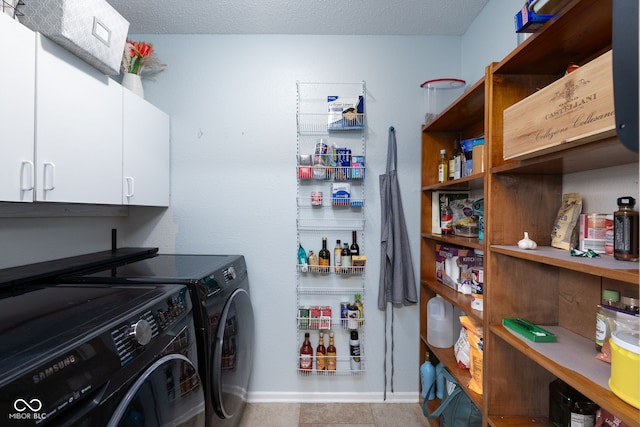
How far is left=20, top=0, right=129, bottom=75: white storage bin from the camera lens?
1138 millimetres

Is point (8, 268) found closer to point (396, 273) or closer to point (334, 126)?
point (334, 126)

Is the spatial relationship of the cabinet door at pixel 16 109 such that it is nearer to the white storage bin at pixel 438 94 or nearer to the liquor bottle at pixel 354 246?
the liquor bottle at pixel 354 246

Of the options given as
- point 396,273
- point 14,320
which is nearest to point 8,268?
point 14,320

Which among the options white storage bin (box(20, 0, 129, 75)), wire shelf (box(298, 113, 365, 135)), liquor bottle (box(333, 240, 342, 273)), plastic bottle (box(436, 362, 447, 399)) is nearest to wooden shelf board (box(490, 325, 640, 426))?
plastic bottle (box(436, 362, 447, 399))

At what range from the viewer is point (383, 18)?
1951 mm

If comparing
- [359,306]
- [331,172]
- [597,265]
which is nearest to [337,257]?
[359,306]

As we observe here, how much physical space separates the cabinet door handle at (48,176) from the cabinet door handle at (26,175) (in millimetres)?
49

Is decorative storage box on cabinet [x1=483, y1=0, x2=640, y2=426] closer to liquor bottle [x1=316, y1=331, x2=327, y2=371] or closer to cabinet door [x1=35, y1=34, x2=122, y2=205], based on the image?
liquor bottle [x1=316, y1=331, x2=327, y2=371]

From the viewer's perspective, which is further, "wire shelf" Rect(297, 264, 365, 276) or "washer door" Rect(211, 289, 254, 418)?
"wire shelf" Rect(297, 264, 365, 276)

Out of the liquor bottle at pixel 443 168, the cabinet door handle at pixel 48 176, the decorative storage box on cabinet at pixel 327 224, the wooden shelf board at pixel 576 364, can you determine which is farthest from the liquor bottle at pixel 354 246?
the cabinet door handle at pixel 48 176

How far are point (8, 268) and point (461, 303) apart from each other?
87.8 inches

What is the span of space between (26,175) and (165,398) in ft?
3.16

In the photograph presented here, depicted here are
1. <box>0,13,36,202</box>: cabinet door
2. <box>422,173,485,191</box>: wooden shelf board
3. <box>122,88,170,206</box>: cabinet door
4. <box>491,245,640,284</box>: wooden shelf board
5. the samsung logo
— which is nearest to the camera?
the samsung logo

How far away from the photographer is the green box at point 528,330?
1.05m
